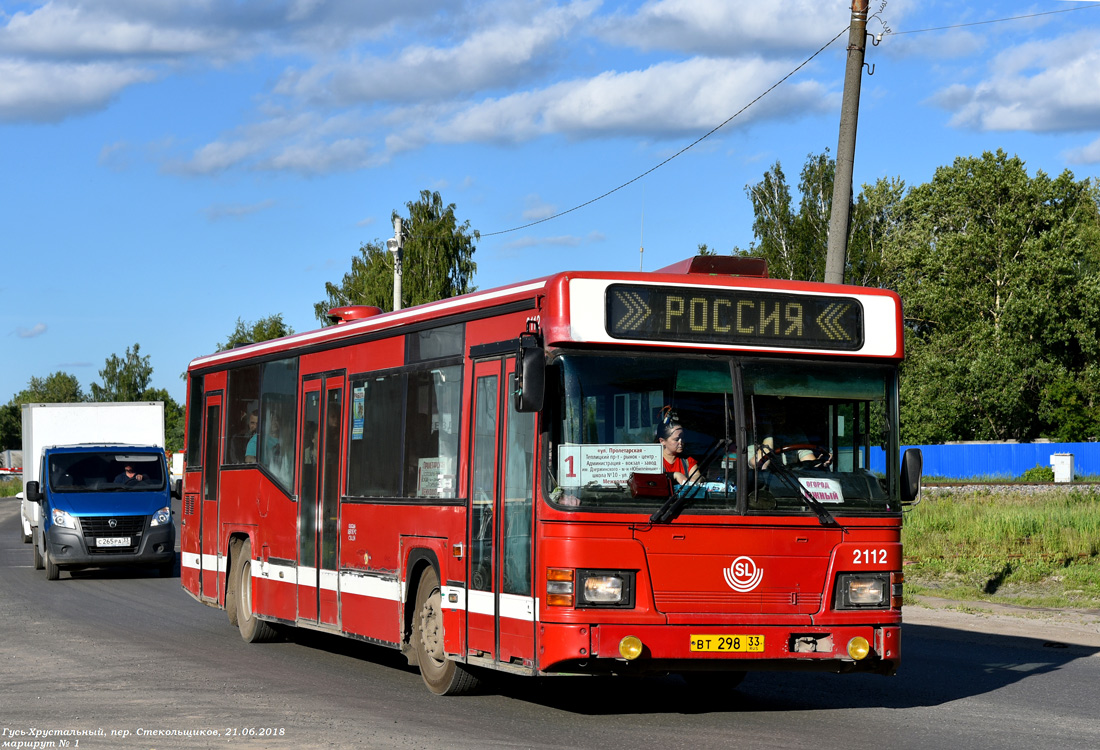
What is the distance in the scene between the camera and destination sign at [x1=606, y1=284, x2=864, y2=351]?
9469 mm

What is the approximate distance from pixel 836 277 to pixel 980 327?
2159 inches

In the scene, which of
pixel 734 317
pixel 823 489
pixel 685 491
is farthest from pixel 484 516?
pixel 823 489

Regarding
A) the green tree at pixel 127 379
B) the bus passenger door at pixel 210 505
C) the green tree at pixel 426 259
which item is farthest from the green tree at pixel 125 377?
the bus passenger door at pixel 210 505

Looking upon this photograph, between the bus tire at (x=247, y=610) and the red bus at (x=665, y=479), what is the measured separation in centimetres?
Answer: 460

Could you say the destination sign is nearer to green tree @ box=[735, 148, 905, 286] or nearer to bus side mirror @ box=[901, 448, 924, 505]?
bus side mirror @ box=[901, 448, 924, 505]

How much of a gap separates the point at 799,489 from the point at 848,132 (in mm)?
9806

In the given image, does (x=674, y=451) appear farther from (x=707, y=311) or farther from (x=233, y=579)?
(x=233, y=579)

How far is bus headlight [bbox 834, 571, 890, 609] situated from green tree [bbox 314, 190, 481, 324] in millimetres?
50744

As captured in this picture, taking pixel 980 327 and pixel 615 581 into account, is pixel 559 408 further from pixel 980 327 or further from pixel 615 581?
pixel 980 327

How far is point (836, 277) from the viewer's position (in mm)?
17594

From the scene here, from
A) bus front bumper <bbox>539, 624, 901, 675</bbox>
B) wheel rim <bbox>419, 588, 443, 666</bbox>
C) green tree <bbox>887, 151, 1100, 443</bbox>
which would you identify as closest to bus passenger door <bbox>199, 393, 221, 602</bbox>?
wheel rim <bbox>419, 588, 443, 666</bbox>

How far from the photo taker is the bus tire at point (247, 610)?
50.2 feet

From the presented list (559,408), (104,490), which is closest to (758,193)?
(104,490)

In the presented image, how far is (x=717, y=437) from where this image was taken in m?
9.30
